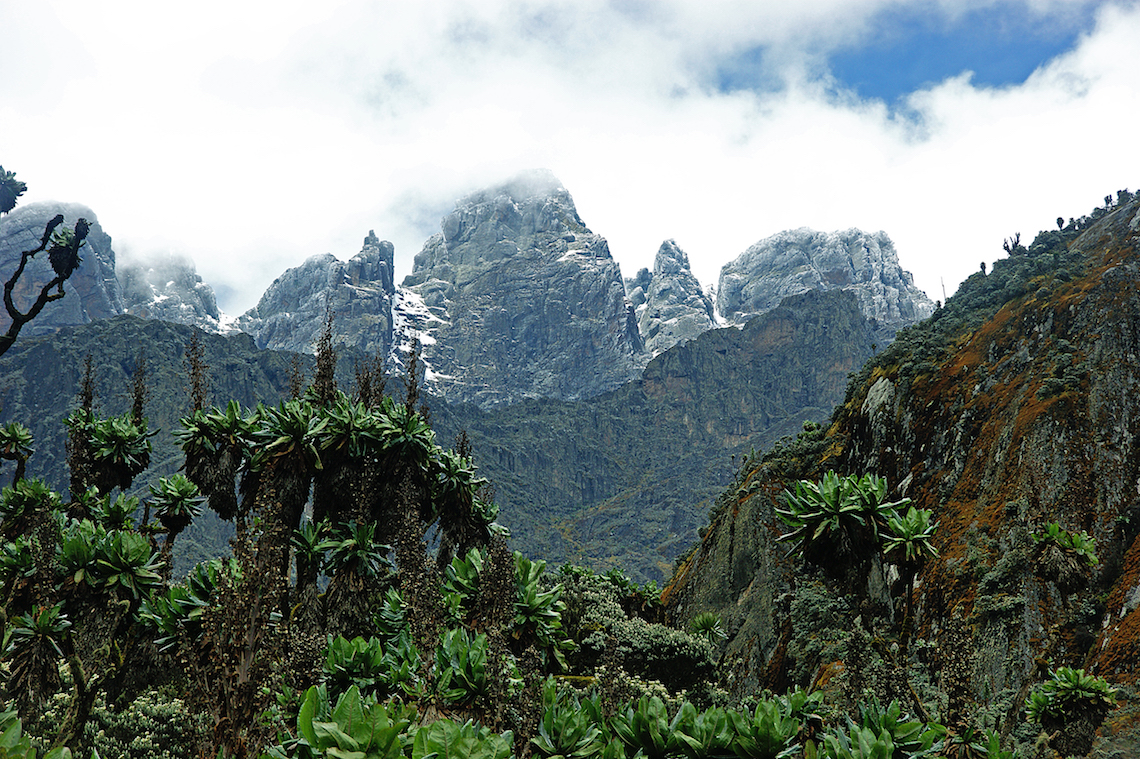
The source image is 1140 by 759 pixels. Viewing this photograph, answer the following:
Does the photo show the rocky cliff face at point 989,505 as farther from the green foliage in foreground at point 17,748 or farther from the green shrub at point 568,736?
the green foliage in foreground at point 17,748

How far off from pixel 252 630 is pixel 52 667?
9113 mm

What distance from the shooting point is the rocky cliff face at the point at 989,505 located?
1550 centimetres

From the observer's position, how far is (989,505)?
20688 millimetres

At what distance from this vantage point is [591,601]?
23688 mm

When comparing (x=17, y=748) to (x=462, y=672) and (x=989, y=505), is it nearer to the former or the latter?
(x=462, y=672)

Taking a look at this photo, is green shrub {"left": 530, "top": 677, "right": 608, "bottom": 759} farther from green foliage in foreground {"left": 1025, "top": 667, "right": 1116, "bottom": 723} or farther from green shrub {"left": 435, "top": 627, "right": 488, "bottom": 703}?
green foliage in foreground {"left": 1025, "top": 667, "right": 1116, "bottom": 723}

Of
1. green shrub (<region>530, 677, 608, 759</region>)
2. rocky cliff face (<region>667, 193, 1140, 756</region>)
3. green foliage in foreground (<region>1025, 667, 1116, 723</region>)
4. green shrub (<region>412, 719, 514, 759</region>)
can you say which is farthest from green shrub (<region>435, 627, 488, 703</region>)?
green foliage in foreground (<region>1025, 667, 1116, 723</region>)

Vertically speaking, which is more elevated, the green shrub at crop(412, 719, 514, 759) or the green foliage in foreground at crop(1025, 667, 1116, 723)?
the green shrub at crop(412, 719, 514, 759)

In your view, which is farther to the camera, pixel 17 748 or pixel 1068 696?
pixel 1068 696

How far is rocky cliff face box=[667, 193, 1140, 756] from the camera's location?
15499mm

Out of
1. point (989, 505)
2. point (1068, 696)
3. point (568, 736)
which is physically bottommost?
point (1068, 696)

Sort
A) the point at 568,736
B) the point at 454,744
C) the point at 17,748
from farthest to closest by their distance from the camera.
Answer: the point at 568,736, the point at 454,744, the point at 17,748

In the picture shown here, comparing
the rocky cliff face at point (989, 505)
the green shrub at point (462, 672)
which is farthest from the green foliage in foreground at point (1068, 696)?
the green shrub at point (462, 672)

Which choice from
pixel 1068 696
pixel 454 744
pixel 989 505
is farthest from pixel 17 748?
pixel 989 505
